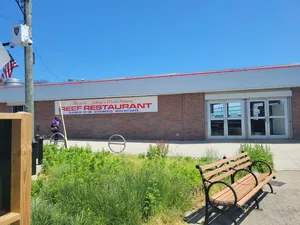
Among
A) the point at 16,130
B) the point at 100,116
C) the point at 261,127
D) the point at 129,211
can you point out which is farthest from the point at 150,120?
the point at 16,130

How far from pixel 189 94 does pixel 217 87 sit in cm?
189

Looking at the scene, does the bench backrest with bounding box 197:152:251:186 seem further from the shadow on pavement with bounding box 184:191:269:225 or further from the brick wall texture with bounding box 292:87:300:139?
the brick wall texture with bounding box 292:87:300:139

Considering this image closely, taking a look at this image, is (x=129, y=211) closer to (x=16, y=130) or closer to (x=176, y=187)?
(x=176, y=187)

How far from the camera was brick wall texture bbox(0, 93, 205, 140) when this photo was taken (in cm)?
1903

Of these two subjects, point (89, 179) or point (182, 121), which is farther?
point (182, 121)

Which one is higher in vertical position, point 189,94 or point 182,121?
point 189,94

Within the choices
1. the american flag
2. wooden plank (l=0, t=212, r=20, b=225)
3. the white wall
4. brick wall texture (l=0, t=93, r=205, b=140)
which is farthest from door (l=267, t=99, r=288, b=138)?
wooden plank (l=0, t=212, r=20, b=225)

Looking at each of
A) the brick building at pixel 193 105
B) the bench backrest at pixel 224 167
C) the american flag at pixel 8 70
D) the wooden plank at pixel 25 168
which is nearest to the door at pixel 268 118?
the brick building at pixel 193 105

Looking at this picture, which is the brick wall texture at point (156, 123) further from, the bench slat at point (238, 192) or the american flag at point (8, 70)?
the bench slat at point (238, 192)

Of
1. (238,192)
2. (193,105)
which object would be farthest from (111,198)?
(193,105)

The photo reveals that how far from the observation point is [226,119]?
18922mm

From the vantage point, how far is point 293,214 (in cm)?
518

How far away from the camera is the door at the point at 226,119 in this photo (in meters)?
18.8

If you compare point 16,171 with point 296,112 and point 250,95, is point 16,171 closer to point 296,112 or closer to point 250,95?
point 250,95
